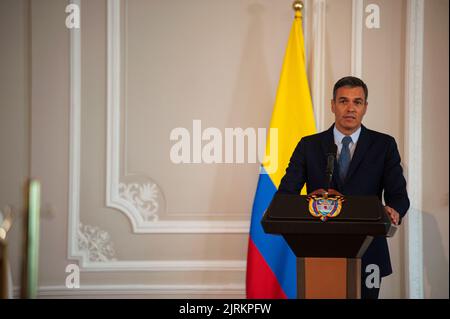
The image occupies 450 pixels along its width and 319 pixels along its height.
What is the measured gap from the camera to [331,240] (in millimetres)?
2238

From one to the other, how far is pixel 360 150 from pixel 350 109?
251mm

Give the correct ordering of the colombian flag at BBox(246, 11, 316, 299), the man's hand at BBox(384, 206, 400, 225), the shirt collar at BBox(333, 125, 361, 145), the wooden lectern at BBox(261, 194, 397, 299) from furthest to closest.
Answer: the colombian flag at BBox(246, 11, 316, 299) → the shirt collar at BBox(333, 125, 361, 145) → the man's hand at BBox(384, 206, 400, 225) → the wooden lectern at BBox(261, 194, 397, 299)

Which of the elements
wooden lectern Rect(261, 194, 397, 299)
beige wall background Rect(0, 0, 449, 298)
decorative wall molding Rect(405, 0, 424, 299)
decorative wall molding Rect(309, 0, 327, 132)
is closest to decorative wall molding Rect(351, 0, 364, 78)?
beige wall background Rect(0, 0, 449, 298)

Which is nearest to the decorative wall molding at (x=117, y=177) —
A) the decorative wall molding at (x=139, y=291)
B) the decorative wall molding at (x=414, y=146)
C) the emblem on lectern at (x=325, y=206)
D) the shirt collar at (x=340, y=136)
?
the decorative wall molding at (x=139, y=291)

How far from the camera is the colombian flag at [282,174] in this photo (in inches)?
154

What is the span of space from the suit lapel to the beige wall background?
98cm

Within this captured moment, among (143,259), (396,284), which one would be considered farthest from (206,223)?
(396,284)

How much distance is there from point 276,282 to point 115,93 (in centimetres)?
170

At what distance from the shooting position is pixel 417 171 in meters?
3.94

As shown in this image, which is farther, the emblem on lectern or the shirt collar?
the shirt collar

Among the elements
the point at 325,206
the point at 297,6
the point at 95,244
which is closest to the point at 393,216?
the point at 325,206

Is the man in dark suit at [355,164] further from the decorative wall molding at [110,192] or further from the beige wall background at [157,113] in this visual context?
the decorative wall molding at [110,192]

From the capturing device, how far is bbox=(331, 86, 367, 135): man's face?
310 centimetres

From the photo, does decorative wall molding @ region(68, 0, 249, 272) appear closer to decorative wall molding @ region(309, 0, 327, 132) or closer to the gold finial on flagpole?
decorative wall molding @ region(309, 0, 327, 132)
